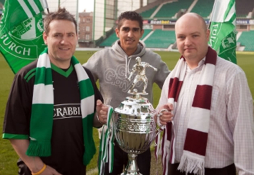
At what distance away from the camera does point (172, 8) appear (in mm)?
43000

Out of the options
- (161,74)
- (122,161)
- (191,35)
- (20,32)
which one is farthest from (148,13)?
(191,35)

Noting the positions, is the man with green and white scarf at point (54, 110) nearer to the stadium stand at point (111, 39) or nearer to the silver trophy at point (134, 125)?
the silver trophy at point (134, 125)

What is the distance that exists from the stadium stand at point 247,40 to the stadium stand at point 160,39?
7.64 metres

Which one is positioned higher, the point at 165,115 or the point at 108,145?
the point at 165,115

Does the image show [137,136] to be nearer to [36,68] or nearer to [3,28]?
[36,68]

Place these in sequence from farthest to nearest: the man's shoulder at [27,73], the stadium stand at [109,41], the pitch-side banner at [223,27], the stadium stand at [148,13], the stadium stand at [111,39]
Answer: the stadium stand at [148,13] < the stadium stand at [111,39] < the stadium stand at [109,41] < the pitch-side banner at [223,27] < the man's shoulder at [27,73]

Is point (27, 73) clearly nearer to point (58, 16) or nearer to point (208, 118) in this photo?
point (58, 16)

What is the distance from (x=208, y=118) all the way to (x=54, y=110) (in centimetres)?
85

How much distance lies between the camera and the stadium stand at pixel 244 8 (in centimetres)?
3759

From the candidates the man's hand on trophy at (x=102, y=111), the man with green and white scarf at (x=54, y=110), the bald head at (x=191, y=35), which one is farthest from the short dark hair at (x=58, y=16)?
the bald head at (x=191, y=35)

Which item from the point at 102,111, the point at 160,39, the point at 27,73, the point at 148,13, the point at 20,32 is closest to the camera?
the point at 102,111

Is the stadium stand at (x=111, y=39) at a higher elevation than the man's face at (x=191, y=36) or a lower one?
higher

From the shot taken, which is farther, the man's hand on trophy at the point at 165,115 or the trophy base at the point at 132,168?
the man's hand on trophy at the point at 165,115

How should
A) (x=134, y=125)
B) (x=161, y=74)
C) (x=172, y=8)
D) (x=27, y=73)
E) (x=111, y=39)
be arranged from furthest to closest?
1. (x=172, y=8)
2. (x=111, y=39)
3. (x=161, y=74)
4. (x=27, y=73)
5. (x=134, y=125)
